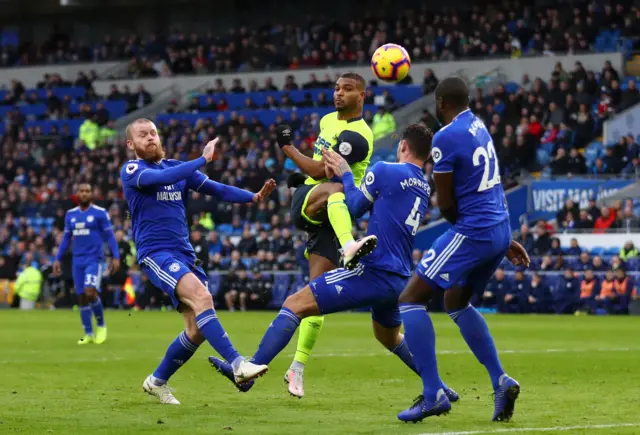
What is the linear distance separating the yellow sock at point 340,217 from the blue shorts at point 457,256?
74 cm

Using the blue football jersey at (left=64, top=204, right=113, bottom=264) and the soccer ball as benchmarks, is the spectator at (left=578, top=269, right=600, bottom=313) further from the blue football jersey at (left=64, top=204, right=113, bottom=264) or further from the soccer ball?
the soccer ball

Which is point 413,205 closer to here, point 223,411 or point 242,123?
point 223,411

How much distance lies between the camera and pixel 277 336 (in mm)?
9289

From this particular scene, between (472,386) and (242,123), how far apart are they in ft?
91.4

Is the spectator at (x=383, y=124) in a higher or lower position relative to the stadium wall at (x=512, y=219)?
higher

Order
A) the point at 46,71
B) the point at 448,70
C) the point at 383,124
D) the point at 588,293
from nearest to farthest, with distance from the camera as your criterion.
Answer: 1. the point at 588,293
2. the point at 383,124
3. the point at 448,70
4. the point at 46,71

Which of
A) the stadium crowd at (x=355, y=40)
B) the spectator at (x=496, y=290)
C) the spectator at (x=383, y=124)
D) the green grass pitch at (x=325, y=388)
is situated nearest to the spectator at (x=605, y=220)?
the spectator at (x=496, y=290)

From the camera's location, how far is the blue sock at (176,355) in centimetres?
1035

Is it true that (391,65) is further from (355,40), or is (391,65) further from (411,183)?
(355,40)

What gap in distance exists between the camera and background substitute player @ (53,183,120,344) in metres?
19.5

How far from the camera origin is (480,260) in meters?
8.73

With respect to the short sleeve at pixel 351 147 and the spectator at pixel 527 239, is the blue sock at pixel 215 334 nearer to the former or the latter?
the short sleeve at pixel 351 147

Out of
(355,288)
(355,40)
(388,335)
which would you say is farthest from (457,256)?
(355,40)

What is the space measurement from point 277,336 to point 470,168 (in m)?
1.93
